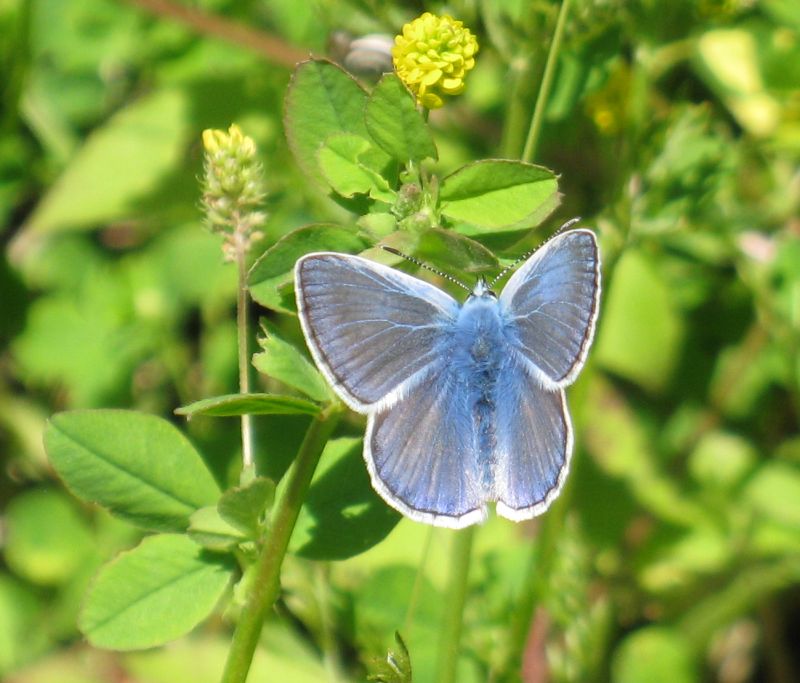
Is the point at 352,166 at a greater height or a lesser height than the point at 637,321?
greater

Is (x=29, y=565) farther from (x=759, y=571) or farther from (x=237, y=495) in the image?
(x=759, y=571)

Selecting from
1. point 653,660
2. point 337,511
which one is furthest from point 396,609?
point 653,660

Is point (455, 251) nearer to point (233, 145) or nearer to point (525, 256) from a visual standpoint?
point (525, 256)

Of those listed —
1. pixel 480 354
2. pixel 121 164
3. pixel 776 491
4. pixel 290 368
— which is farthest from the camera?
pixel 121 164

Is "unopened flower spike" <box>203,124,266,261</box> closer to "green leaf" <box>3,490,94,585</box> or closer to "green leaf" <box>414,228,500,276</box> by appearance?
"green leaf" <box>414,228,500,276</box>

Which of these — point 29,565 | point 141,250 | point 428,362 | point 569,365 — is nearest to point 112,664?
point 29,565
